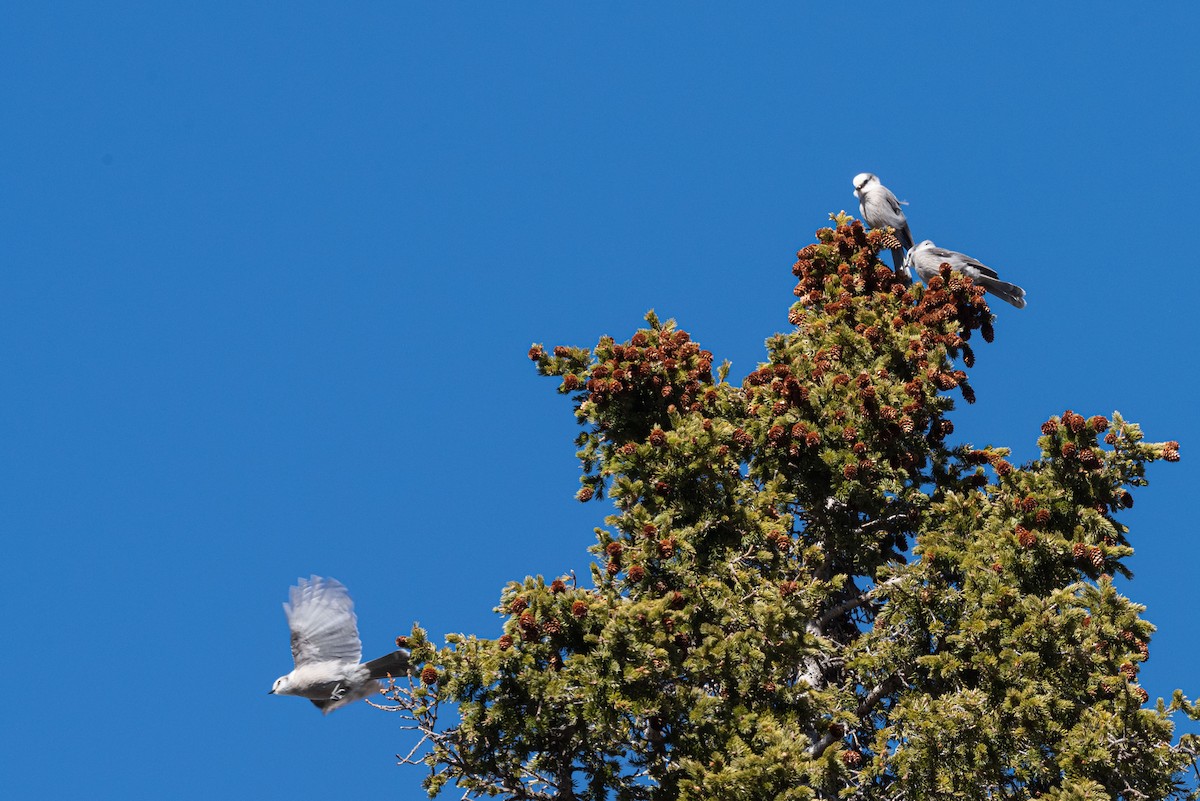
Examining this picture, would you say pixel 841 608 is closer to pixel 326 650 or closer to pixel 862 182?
pixel 326 650

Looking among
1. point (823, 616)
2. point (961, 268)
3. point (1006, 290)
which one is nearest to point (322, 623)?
point (823, 616)

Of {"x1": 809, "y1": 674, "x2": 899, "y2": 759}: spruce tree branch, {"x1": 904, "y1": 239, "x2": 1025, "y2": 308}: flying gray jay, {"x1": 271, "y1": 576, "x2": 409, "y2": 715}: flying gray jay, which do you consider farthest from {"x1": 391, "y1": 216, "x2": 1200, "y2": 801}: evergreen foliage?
{"x1": 271, "y1": 576, "x2": 409, "y2": 715}: flying gray jay

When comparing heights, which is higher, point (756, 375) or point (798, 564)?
point (756, 375)

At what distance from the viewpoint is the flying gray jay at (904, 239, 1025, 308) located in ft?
47.1

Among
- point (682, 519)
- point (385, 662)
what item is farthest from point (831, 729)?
point (385, 662)

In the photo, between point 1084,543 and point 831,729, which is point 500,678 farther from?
point 1084,543

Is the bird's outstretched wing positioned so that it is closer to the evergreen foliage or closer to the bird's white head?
the evergreen foliage

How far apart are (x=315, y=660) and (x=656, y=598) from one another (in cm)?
434

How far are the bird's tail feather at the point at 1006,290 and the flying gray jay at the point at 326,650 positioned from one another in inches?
278

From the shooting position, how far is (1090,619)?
33.9ft

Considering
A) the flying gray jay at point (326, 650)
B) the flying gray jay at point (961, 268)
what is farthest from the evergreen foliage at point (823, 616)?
the flying gray jay at point (326, 650)

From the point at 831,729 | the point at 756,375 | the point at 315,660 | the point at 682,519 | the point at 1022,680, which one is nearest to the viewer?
the point at 1022,680

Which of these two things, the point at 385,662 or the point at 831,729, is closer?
the point at 831,729

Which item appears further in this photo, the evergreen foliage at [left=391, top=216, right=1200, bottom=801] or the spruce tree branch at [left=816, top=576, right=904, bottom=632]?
the spruce tree branch at [left=816, top=576, right=904, bottom=632]
